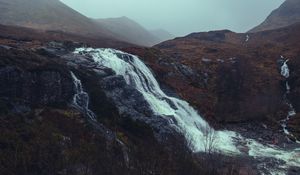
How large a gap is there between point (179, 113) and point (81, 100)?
52.6ft

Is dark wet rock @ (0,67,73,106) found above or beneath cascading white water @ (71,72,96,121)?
above

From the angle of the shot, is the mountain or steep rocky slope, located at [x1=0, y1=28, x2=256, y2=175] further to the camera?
the mountain

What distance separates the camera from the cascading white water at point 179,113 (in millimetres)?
55250

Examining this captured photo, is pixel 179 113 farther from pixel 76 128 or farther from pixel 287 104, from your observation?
pixel 287 104

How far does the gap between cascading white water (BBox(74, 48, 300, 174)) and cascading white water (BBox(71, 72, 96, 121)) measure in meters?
9.86

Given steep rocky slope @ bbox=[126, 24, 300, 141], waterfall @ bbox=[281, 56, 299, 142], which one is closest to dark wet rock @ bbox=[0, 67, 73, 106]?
steep rocky slope @ bbox=[126, 24, 300, 141]

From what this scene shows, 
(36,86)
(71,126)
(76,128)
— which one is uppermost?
(36,86)

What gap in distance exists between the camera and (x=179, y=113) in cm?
6256

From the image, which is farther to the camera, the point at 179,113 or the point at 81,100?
the point at 179,113

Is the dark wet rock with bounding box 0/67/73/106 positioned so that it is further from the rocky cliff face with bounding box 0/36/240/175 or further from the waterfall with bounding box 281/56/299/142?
the waterfall with bounding box 281/56/299/142

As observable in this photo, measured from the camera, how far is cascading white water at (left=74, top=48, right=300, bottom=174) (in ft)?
181

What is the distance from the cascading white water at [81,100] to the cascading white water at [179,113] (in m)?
9.86

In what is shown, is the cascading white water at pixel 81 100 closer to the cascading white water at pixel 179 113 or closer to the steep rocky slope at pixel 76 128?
the steep rocky slope at pixel 76 128

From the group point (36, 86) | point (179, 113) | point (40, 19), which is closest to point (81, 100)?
point (36, 86)
